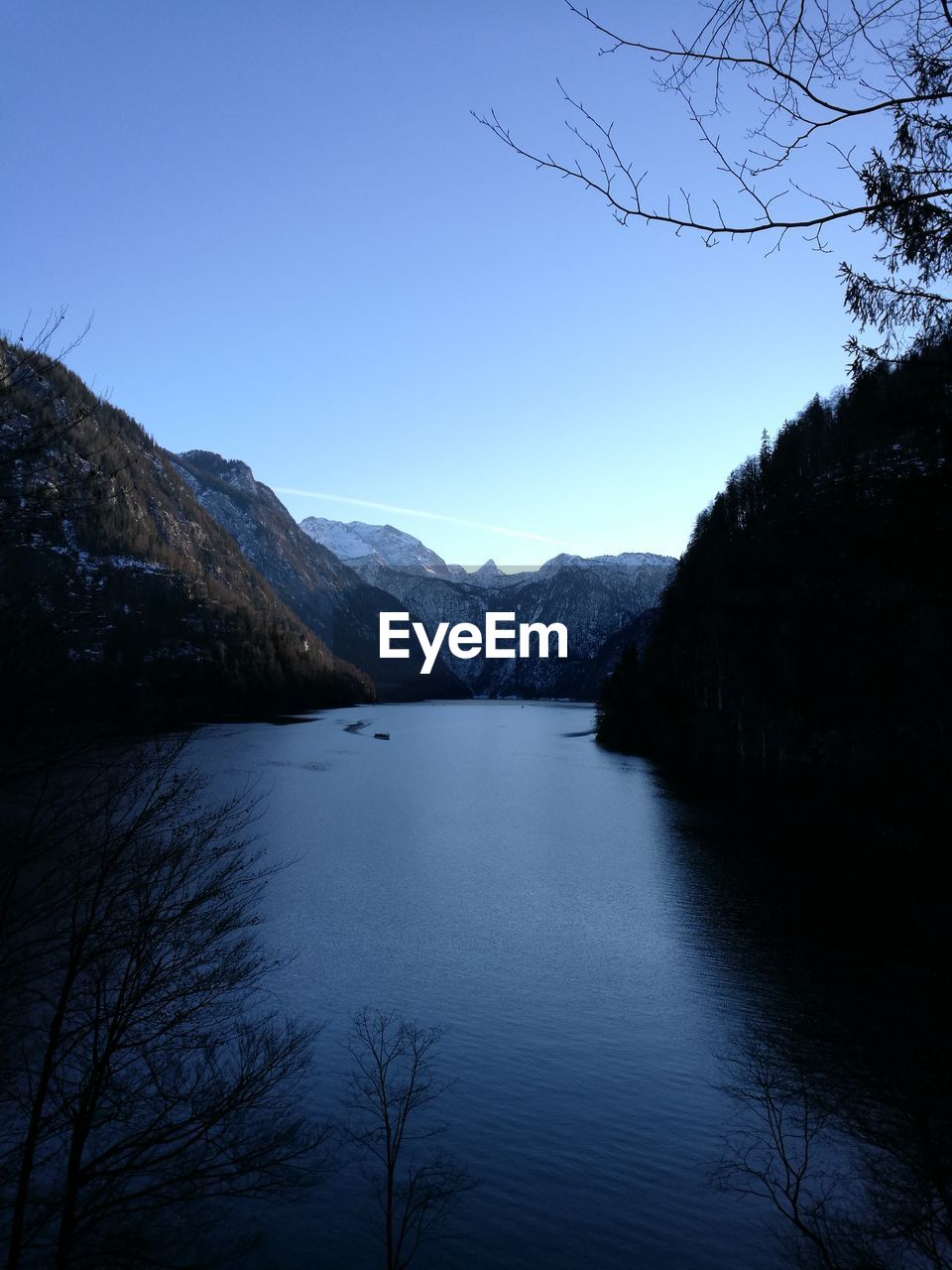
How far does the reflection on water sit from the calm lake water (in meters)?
0.08

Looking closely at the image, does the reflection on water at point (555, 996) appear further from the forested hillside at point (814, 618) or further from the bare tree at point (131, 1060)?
the forested hillside at point (814, 618)

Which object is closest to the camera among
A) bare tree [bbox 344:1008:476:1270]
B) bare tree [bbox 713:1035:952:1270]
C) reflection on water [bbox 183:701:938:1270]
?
bare tree [bbox 713:1035:952:1270]

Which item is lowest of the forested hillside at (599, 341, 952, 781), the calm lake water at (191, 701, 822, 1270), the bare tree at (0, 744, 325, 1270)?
the calm lake water at (191, 701, 822, 1270)

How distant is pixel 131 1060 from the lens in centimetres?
1819

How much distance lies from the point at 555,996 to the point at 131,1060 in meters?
17.7

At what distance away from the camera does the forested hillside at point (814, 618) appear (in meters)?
9.34

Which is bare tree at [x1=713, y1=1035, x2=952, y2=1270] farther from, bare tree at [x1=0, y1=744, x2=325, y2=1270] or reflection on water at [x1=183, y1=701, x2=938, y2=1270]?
bare tree at [x1=0, y1=744, x2=325, y2=1270]

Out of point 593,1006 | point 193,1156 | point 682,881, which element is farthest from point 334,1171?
point 682,881

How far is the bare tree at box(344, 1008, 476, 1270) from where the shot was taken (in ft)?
61.2

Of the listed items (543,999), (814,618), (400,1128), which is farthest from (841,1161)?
(814,618)

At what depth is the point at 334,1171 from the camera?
67.3 ft

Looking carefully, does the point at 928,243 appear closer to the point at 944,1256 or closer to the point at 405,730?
the point at 944,1256

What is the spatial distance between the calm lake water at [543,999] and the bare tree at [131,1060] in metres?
1.92

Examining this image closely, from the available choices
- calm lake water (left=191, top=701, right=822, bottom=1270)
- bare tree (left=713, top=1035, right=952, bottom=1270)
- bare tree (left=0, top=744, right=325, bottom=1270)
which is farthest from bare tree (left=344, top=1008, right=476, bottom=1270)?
bare tree (left=713, top=1035, right=952, bottom=1270)
